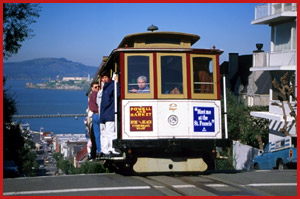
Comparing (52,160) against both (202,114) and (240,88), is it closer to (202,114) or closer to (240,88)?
(240,88)

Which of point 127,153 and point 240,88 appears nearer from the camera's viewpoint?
point 127,153

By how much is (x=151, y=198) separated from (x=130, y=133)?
391 cm

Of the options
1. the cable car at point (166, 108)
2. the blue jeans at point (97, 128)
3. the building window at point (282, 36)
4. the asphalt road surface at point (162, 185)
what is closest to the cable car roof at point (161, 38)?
the cable car at point (166, 108)

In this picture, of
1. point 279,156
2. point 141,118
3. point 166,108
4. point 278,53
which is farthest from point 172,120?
point 278,53

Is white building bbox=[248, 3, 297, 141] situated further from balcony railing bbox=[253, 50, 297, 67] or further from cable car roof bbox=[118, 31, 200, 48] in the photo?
cable car roof bbox=[118, 31, 200, 48]

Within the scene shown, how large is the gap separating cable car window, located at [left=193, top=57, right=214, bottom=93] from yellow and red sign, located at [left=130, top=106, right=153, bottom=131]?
4.16 ft

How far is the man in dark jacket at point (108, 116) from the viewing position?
1560 centimetres

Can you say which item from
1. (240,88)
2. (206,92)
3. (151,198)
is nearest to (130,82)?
(206,92)

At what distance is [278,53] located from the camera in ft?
120

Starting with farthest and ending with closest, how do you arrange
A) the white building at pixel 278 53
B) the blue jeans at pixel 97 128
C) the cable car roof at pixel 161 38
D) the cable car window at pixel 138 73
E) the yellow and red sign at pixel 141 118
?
the white building at pixel 278 53 → the blue jeans at pixel 97 128 → the cable car roof at pixel 161 38 → the cable car window at pixel 138 73 → the yellow and red sign at pixel 141 118

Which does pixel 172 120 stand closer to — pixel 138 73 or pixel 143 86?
pixel 143 86

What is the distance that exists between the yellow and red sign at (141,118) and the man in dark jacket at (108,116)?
61 centimetres

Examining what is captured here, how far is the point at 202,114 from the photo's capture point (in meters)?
15.4

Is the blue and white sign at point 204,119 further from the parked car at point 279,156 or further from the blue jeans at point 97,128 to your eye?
the parked car at point 279,156
